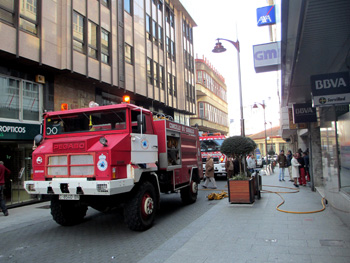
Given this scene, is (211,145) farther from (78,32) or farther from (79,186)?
(79,186)

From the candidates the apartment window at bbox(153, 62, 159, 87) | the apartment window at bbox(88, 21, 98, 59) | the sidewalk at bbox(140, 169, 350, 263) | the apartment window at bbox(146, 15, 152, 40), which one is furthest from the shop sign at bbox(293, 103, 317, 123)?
the apartment window at bbox(146, 15, 152, 40)

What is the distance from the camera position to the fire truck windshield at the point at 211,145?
17.3 metres

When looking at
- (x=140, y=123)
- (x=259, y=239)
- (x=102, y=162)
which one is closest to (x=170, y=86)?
(x=140, y=123)

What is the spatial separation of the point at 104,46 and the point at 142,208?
1214cm

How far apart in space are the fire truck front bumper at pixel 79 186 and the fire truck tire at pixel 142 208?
0.48 meters

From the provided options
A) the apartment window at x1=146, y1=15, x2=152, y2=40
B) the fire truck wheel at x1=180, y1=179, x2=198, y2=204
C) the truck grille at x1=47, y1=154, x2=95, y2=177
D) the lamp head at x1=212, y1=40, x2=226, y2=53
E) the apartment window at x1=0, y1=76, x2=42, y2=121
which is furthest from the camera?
the apartment window at x1=146, y1=15, x2=152, y2=40

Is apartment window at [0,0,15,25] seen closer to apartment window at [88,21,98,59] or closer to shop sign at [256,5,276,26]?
apartment window at [88,21,98,59]

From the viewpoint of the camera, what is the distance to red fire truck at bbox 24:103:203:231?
5.83m

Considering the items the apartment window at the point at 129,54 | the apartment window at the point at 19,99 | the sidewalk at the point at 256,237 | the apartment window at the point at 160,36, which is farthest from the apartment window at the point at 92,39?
the sidewalk at the point at 256,237

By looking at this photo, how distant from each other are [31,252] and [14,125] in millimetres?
6800

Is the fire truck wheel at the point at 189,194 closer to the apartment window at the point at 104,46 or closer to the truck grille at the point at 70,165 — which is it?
the truck grille at the point at 70,165

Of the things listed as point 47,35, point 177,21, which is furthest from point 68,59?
point 177,21

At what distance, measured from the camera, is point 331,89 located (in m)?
6.20

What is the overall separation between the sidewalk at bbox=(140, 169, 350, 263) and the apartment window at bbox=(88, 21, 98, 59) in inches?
429
